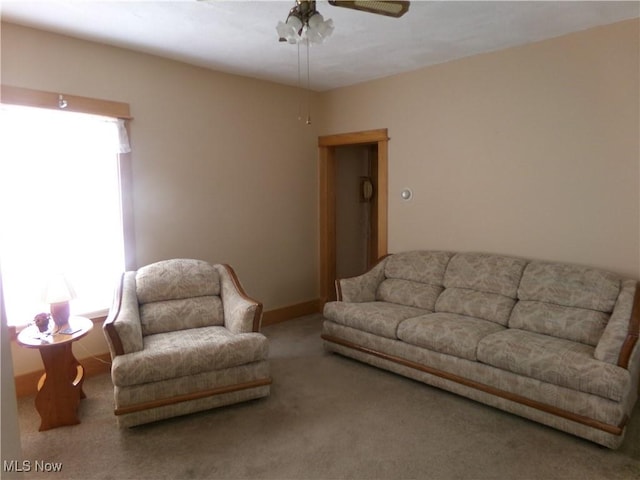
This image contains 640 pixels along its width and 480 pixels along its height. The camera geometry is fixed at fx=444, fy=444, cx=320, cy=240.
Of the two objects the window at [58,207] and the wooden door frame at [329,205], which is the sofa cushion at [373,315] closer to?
the wooden door frame at [329,205]

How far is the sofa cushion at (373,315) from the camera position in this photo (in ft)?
11.8

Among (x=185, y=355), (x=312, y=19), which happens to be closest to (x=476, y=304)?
(x=185, y=355)

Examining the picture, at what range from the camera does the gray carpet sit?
7.77 feet

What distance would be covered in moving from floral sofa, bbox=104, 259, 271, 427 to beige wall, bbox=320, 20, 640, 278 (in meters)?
2.08

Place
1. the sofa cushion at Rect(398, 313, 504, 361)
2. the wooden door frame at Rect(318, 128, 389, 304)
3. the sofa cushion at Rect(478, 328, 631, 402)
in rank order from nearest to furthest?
the sofa cushion at Rect(478, 328, 631, 402)
the sofa cushion at Rect(398, 313, 504, 361)
the wooden door frame at Rect(318, 128, 389, 304)

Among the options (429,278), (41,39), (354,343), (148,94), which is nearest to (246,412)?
(354,343)

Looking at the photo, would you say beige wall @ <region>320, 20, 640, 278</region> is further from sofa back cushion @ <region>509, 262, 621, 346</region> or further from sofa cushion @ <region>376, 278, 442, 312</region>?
sofa cushion @ <region>376, 278, 442, 312</region>

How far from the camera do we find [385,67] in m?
4.31

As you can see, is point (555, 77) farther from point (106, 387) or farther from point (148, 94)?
point (106, 387)

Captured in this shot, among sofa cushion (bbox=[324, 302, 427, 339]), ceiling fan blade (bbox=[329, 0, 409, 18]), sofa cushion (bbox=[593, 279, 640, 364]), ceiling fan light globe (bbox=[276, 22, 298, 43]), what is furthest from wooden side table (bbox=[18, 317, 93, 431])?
sofa cushion (bbox=[593, 279, 640, 364])

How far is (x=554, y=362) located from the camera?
270cm

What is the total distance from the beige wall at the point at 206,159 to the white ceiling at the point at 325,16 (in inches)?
7.9

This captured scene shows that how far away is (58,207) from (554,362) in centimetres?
367

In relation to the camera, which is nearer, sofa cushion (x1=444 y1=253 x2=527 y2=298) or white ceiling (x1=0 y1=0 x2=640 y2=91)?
white ceiling (x1=0 y1=0 x2=640 y2=91)
